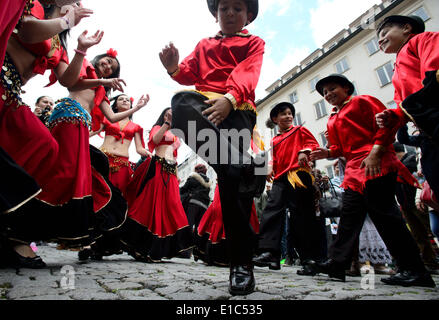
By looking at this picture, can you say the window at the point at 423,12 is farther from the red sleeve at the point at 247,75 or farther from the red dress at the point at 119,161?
the red sleeve at the point at 247,75

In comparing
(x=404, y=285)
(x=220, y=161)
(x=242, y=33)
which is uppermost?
(x=242, y=33)

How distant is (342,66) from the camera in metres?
22.0

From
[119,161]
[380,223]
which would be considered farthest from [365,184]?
[119,161]

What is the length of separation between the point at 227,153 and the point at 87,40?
196cm

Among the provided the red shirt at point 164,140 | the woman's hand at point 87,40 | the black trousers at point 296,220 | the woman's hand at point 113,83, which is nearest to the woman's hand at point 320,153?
the black trousers at point 296,220

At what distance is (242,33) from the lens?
2.13m

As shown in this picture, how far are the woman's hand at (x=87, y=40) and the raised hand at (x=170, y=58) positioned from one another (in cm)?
88

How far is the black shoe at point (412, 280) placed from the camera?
2012mm

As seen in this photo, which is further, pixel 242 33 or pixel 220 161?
pixel 242 33

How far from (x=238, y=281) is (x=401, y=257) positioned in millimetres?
1628

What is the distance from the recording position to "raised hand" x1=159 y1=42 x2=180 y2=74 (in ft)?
6.71

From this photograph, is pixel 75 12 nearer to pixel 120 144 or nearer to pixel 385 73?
pixel 120 144
